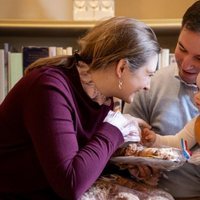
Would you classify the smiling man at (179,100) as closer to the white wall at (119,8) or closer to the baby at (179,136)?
the baby at (179,136)

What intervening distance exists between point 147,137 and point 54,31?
2.77ft

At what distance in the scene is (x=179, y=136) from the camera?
1.30 metres

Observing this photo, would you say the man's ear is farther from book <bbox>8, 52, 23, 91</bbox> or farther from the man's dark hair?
book <bbox>8, 52, 23, 91</bbox>

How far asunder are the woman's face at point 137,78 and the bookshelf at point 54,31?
0.66 meters

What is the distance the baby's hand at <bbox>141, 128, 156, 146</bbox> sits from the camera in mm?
1290

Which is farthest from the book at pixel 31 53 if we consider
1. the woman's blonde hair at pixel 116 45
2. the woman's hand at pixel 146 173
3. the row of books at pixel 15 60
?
the woman's hand at pixel 146 173

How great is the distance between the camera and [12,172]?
3.51 ft

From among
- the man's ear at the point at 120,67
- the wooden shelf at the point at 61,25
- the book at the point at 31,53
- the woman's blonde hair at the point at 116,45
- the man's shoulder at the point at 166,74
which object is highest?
the woman's blonde hair at the point at 116,45

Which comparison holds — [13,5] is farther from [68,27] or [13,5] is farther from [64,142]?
[64,142]

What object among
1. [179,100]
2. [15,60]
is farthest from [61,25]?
[179,100]

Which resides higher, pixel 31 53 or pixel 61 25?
pixel 61 25

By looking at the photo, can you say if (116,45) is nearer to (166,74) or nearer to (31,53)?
(166,74)

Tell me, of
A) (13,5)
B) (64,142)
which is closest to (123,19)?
A: (64,142)

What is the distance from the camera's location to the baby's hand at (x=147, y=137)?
50.8 inches
